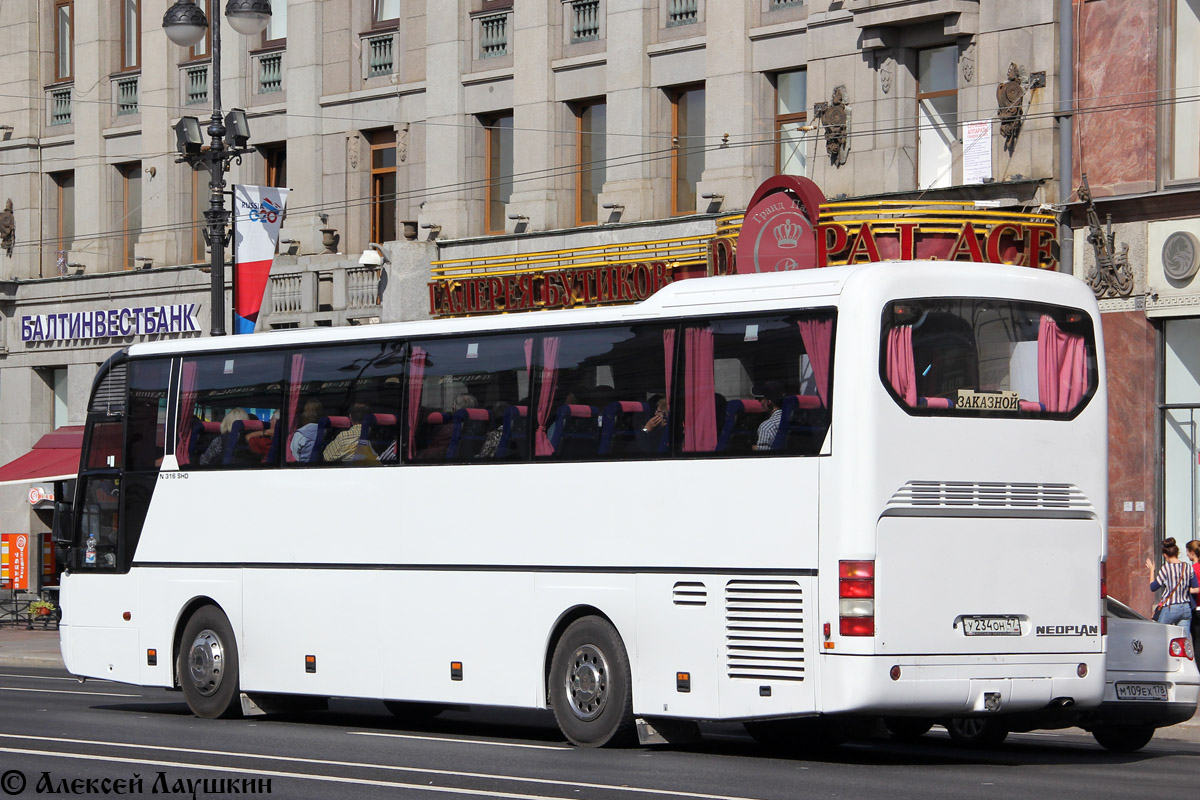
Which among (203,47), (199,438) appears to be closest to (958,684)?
(199,438)

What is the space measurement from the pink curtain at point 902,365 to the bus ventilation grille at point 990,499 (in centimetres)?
64

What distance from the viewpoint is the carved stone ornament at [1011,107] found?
28.2 m

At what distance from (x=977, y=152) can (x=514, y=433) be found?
1391 cm

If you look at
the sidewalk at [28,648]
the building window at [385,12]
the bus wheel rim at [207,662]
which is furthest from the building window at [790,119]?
the bus wheel rim at [207,662]

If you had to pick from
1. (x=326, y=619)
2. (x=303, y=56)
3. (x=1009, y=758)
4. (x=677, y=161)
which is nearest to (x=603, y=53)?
(x=677, y=161)

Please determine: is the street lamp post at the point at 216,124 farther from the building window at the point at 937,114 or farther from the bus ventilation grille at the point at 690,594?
the bus ventilation grille at the point at 690,594

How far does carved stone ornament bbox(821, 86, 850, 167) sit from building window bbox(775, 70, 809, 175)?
871 millimetres

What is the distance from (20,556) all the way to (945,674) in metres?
27.7

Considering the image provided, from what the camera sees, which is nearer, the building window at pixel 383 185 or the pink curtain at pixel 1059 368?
the pink curtain at pixel 1059 368

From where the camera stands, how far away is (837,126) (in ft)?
100

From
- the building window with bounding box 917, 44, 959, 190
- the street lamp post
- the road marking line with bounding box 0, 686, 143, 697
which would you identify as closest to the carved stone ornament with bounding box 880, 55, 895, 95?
the building window with bounding box 917, 44, 959, 190

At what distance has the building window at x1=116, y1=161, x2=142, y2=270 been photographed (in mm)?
43281

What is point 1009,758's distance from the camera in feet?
52.5

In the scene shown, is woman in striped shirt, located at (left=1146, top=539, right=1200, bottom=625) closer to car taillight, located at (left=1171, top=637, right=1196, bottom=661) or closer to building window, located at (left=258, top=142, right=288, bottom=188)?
car taillight, located at (left=1171, top=637, right=1196, bottom=661)
